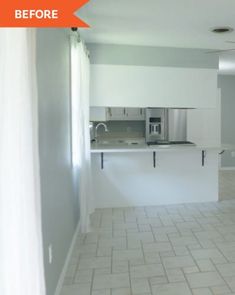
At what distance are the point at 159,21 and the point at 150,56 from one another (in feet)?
3.87

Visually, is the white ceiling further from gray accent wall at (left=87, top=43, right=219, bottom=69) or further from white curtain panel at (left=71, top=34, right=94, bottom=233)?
white curtain panel at (left=71, top=34, right=94, bottom=233)

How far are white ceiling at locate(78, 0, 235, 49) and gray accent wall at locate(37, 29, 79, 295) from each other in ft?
1.84

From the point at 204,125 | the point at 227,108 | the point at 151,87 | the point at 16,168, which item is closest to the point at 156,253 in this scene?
the point at 16,168

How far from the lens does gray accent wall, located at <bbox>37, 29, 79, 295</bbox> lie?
1.96m

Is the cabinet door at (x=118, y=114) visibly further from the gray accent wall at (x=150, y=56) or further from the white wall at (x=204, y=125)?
the white wall at (x=204, y=125)

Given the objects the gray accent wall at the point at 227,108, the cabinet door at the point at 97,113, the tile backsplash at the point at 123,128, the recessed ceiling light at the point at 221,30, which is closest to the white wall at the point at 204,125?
the gray accent wall at the point at 227,108

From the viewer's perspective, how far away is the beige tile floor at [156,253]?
7.75ft

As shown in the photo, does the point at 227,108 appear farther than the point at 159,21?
Yes

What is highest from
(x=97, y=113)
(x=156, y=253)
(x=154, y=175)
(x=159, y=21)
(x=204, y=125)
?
(x=159, y=21)

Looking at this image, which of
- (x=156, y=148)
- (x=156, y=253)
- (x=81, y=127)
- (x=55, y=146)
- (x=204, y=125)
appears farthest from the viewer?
(x=204, y=125)

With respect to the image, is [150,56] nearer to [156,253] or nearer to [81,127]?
[81,127]

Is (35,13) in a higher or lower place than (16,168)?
higher

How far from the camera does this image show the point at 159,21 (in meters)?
3.19

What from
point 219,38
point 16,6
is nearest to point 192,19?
point 219,38
